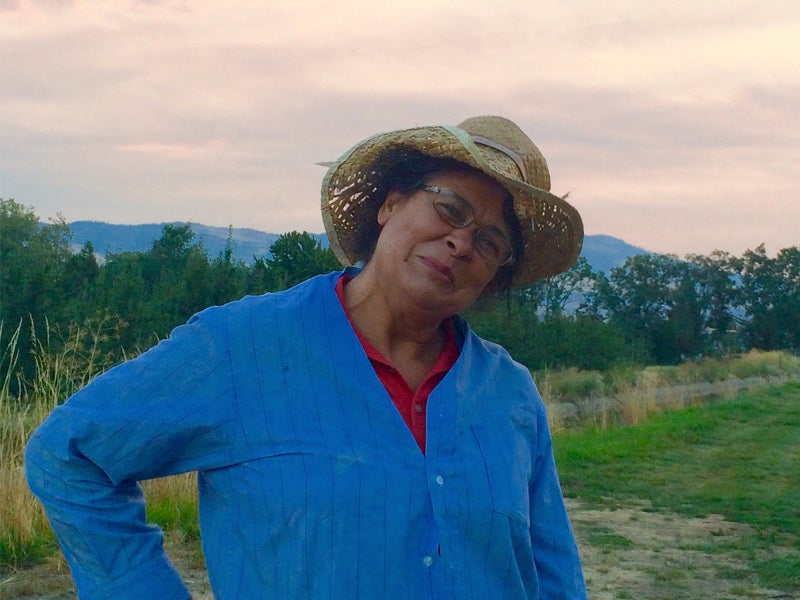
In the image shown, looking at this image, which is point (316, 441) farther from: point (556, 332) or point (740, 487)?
point (556, 332)

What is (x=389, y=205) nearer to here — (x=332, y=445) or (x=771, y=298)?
(x=332, y=445)

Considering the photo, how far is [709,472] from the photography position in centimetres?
1101

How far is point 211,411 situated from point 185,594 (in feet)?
1.25

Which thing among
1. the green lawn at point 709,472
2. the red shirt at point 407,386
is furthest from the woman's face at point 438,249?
the green lawn at point 709,472

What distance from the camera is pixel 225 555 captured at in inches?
82.9

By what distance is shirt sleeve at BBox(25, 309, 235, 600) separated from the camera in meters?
2.03

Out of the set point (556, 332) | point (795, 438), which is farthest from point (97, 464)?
point (556, 332)

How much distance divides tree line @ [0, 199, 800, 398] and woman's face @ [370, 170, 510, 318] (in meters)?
0.41

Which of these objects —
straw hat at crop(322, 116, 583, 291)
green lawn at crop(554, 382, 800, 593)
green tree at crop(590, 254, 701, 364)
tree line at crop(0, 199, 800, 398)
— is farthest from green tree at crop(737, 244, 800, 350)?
straw hat at crop(322, 116, 583, 291)

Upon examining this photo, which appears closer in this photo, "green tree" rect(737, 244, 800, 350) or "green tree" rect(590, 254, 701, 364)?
"green tree" rect(590, 254, 701, 364)

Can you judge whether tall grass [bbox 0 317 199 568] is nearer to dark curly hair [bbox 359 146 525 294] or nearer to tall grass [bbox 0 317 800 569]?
tall grass [bbox 0 317 800 569]

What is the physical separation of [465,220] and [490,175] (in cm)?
11

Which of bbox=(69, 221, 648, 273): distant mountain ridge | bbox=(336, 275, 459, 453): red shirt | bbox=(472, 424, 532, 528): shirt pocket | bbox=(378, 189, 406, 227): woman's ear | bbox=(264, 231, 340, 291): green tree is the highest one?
bbox=(69, 221, 648, 273): distant mountain ridge

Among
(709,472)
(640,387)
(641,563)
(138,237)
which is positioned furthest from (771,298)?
(641,563)
